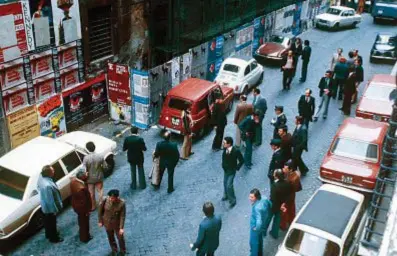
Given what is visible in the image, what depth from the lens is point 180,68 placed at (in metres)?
17.8

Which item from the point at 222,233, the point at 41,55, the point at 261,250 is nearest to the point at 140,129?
the point at 41,55

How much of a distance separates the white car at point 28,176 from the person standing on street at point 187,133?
9.78 ft

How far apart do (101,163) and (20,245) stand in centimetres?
255

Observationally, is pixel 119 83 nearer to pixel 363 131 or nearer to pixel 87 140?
pixel 87 140

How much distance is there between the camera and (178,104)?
15305 mm

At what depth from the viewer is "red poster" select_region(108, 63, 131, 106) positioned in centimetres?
1611

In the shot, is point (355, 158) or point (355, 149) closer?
point (355, 158)

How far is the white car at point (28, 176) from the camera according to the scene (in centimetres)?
1038

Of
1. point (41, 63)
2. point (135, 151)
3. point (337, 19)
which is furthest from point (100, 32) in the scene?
point (337, 19)

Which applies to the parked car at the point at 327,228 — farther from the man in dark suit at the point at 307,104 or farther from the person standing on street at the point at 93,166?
the man in dark suit at the point at 307,104

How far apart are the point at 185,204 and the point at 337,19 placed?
2095 cm

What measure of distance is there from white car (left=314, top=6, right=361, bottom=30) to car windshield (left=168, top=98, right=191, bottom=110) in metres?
17.0

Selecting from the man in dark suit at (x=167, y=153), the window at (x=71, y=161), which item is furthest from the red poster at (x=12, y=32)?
the man in dark suit at (x=167, y=153)

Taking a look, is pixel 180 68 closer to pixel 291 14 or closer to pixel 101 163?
pixel 101 163
